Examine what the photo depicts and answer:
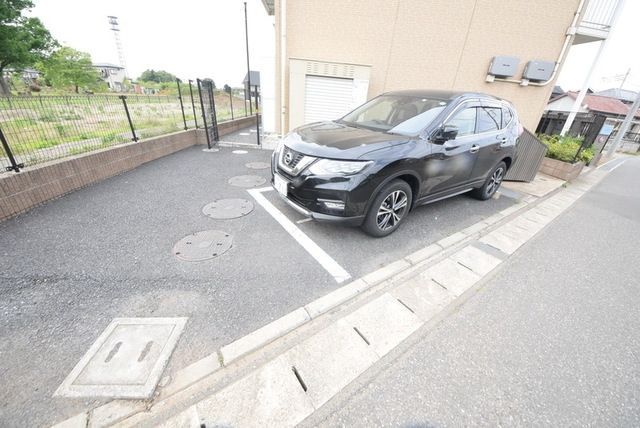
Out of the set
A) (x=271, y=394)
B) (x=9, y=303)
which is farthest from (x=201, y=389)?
(x=9, y=303)

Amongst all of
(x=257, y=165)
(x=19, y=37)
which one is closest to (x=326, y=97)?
(x=257, y=165)

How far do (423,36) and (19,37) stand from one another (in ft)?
116

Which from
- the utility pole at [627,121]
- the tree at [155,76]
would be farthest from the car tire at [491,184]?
the tree at [155,76]

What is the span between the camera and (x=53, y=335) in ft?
5.75

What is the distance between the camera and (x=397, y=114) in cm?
344

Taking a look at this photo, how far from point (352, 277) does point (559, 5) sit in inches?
423

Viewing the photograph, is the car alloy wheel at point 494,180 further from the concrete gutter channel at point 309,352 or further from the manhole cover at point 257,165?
the manhole cover at point 257,165

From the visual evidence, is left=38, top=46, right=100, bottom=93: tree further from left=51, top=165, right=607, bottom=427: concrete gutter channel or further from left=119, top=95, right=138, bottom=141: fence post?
left=51, top=165, right=607, bottom=427: concrete gutter channel

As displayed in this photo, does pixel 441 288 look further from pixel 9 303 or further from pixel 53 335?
pixel 9 303

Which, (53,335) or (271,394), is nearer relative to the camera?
(271,394)

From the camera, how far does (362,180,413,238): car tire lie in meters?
2.84

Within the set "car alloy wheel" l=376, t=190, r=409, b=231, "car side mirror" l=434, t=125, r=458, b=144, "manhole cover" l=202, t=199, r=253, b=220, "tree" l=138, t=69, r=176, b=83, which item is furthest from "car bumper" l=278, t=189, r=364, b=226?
"tree" l=138, t=69, r=176, b=83

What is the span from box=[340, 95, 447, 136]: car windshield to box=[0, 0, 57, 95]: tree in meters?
31.6

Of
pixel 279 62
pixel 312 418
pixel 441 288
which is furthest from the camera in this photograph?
pixel 279 62
